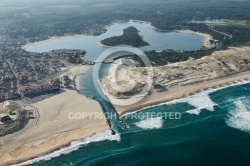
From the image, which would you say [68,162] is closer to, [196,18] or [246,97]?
[246,97]

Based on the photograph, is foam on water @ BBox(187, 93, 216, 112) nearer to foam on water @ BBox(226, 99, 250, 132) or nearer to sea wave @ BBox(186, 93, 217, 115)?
sea wave @ BBox(186, 93, 217, 115)

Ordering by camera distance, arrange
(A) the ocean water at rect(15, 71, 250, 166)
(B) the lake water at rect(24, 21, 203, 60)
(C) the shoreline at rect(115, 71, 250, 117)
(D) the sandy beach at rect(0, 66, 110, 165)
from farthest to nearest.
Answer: (B) the lake water at rect(24, 21, 203, 60) < (C) the shoreline at rect(115, 71, 250, 117) < (D) the sandy beach at rect(0, 66, 110, 165) < (A) the ocean water at rect(15, 71, 250, 166)

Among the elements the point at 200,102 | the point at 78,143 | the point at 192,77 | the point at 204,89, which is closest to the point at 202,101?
the point at 200,102

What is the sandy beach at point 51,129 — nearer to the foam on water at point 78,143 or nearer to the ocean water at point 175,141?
the foam on water at point 78,143

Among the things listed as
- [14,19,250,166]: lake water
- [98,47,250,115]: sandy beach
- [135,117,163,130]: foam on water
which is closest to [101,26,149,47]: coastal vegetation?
[98,47,250,115]: sandy beach

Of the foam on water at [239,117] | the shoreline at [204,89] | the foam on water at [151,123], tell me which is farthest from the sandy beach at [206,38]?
the foam on water at [151,123]

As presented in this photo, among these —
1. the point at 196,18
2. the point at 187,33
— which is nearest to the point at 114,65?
the point at 187,33
